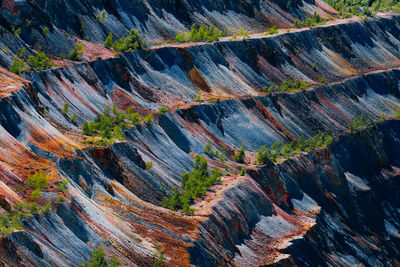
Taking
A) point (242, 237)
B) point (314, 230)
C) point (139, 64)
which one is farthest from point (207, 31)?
point (242, 237)

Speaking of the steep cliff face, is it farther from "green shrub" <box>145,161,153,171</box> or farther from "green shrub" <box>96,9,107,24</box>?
"green shrub" <box>145,161,153,171</box>

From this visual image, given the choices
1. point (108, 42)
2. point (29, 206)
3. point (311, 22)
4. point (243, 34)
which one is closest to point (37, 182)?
point (29, 206)

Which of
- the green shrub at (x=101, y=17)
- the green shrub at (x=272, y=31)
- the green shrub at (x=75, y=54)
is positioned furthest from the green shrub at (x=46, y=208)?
the green shrub at (x=272, y=31)

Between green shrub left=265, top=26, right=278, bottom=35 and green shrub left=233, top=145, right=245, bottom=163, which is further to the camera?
green shrub left=265, top=26, right=278, bottom=35

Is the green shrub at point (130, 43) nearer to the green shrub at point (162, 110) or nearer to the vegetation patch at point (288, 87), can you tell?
the green shrub at point (162, 110)

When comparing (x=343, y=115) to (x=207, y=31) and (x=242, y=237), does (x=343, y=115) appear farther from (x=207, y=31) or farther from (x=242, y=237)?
(x=242, y=237)

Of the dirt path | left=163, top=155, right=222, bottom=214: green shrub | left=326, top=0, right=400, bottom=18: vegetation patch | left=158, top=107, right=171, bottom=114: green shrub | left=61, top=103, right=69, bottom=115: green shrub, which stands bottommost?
left=163, top=155, right=222, bottom=214: green shrub

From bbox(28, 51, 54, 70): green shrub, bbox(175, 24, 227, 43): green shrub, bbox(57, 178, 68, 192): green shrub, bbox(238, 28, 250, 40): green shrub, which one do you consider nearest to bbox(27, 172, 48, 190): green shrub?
bbox(57, 178, 68, 192): green shrub

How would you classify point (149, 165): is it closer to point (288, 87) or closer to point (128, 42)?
point (128, 42)
